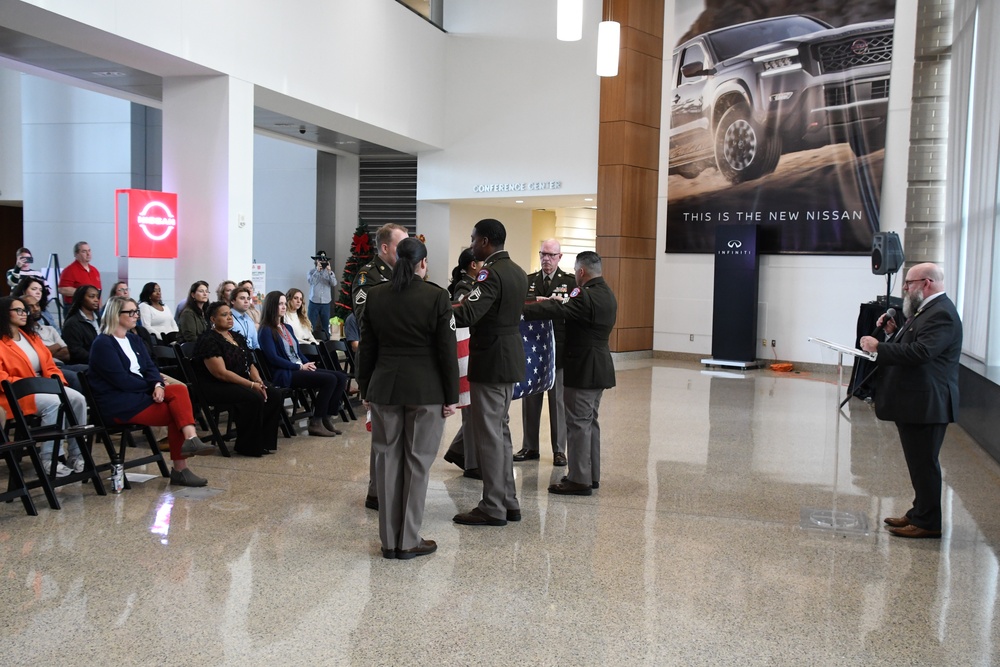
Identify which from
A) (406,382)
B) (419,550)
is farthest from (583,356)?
(419,550)

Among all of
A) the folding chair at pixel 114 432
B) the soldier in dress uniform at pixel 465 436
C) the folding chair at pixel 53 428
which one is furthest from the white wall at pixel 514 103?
the folding chair at pixel 53 428

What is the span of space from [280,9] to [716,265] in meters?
7.41

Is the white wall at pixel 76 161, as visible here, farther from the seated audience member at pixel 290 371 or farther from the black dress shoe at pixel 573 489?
the black dress shoe at pixel 573 489

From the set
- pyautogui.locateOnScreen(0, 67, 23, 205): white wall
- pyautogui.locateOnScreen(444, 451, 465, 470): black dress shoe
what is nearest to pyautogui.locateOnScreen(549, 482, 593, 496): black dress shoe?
pyautogui.locateOnScreen(444, 451, 465, 470): black dress shoe

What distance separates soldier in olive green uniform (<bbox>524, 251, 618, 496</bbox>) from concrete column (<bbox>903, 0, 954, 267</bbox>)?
8004mm

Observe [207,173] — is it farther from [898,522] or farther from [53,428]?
[898,522]

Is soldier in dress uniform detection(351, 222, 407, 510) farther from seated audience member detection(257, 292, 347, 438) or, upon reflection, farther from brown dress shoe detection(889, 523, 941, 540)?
brown dress shoe detection(889, 523, 941, 540)

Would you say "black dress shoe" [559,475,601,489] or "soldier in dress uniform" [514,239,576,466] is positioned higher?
"soldier in dress uniform" [514,239,576,466]

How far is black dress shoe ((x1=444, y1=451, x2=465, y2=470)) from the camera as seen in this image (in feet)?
19.9

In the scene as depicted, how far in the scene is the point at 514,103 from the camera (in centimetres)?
1509

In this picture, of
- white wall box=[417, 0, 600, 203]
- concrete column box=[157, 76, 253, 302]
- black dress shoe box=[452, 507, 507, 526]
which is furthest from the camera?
white wall box=[417, 0, 600, 203]

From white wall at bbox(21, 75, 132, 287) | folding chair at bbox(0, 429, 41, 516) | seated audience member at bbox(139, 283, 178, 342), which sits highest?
white wall at bbox(21, 75, 132, 287)

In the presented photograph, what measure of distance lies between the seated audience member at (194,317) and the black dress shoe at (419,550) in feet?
12.4

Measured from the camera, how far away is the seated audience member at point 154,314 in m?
8.29
